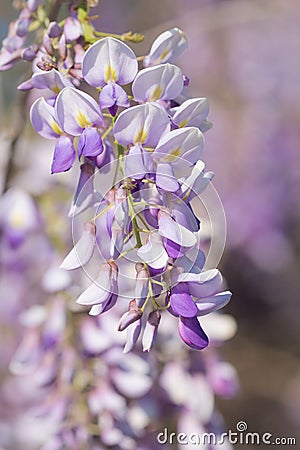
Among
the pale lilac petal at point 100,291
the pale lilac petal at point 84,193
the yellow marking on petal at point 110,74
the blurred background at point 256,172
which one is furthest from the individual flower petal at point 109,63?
the blurred background at point 256,172

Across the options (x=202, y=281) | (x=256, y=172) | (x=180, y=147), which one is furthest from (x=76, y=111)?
(x=256, y=172)

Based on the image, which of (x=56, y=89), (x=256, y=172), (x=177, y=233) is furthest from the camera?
(x=256, y=172)

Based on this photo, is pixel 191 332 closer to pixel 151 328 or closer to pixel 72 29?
pixel 151 328

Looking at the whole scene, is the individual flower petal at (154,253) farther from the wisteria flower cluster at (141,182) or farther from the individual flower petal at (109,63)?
the individual flower petal at (109,63)

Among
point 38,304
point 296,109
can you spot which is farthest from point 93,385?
point 296,109

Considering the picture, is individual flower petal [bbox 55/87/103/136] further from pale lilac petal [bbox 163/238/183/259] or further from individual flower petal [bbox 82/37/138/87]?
pale lilac petal [bbox 163/238/183/259]

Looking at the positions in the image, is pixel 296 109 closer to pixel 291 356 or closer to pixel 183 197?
pixel 291 356
